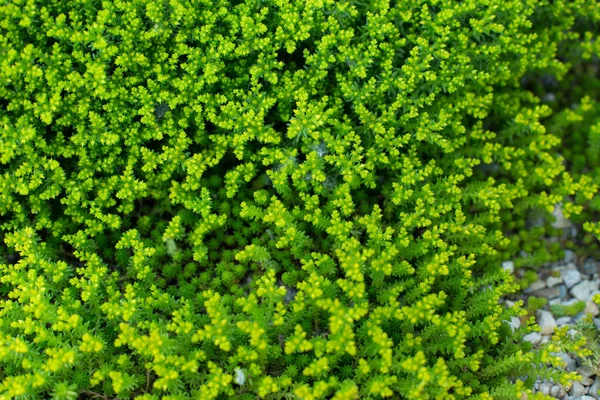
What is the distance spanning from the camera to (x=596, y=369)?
4332mm

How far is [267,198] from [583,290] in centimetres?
266

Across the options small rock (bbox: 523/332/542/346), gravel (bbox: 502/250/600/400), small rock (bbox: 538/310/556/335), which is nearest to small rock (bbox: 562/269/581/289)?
gravel (bbox: 502/250/600/400)

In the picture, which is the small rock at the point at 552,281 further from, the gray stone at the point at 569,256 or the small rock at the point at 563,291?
the gray stone at the point at 569,256

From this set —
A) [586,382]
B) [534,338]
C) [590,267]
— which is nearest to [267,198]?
[534,338]

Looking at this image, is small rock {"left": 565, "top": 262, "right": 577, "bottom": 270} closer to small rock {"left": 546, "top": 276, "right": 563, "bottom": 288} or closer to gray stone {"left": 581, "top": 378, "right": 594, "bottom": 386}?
small rock {"left": 546, "top": 276, "right": 563, "bottom": 288}

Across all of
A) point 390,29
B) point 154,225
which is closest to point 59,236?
point 154,225

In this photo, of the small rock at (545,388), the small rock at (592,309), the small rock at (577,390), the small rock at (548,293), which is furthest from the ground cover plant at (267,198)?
the small rock at (592,309)

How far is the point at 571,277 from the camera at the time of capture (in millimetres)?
5086

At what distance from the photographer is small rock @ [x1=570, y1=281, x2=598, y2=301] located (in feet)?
16.3

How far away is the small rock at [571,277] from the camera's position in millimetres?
5066

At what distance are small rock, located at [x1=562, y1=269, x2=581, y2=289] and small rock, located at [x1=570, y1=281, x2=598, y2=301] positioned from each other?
3cm

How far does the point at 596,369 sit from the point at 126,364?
3207 mm

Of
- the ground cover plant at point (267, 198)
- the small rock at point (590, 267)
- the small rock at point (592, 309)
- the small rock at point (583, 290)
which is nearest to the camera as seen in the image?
the ground cover plant at point (267, 198)

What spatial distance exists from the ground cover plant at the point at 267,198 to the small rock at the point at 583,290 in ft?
1.18
